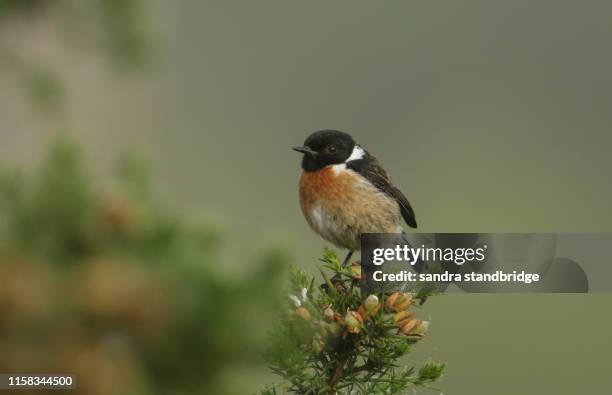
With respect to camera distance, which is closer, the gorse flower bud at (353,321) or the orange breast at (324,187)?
the gorse flower bud at (353,321)

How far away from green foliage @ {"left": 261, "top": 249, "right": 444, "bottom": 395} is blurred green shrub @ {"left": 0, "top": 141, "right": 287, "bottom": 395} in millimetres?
195

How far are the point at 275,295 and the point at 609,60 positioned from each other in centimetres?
12258

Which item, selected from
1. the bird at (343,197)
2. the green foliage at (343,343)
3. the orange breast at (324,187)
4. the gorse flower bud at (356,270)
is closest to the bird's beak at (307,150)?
the bird at (343,197)

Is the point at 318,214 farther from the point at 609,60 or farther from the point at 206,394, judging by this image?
the point at 609,60

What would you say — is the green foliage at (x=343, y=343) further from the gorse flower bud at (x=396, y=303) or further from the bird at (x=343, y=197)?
the bird at (x=343, y=197)

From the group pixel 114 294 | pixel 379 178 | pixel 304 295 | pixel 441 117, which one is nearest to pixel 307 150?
pixel 379 178

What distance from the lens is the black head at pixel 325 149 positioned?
5.23 metres

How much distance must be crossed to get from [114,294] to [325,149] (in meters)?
2.76

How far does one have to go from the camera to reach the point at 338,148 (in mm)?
5402

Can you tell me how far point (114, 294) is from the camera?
2.76m

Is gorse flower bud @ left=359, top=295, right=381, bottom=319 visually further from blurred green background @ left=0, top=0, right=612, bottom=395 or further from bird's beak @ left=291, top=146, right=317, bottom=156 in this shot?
blurred green background @ left=0, top=0, right=612, bottom=395

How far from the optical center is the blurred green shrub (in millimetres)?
2703

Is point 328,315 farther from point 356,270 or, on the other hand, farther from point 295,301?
point 356,270

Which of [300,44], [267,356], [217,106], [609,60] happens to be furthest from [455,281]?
[609,60]
